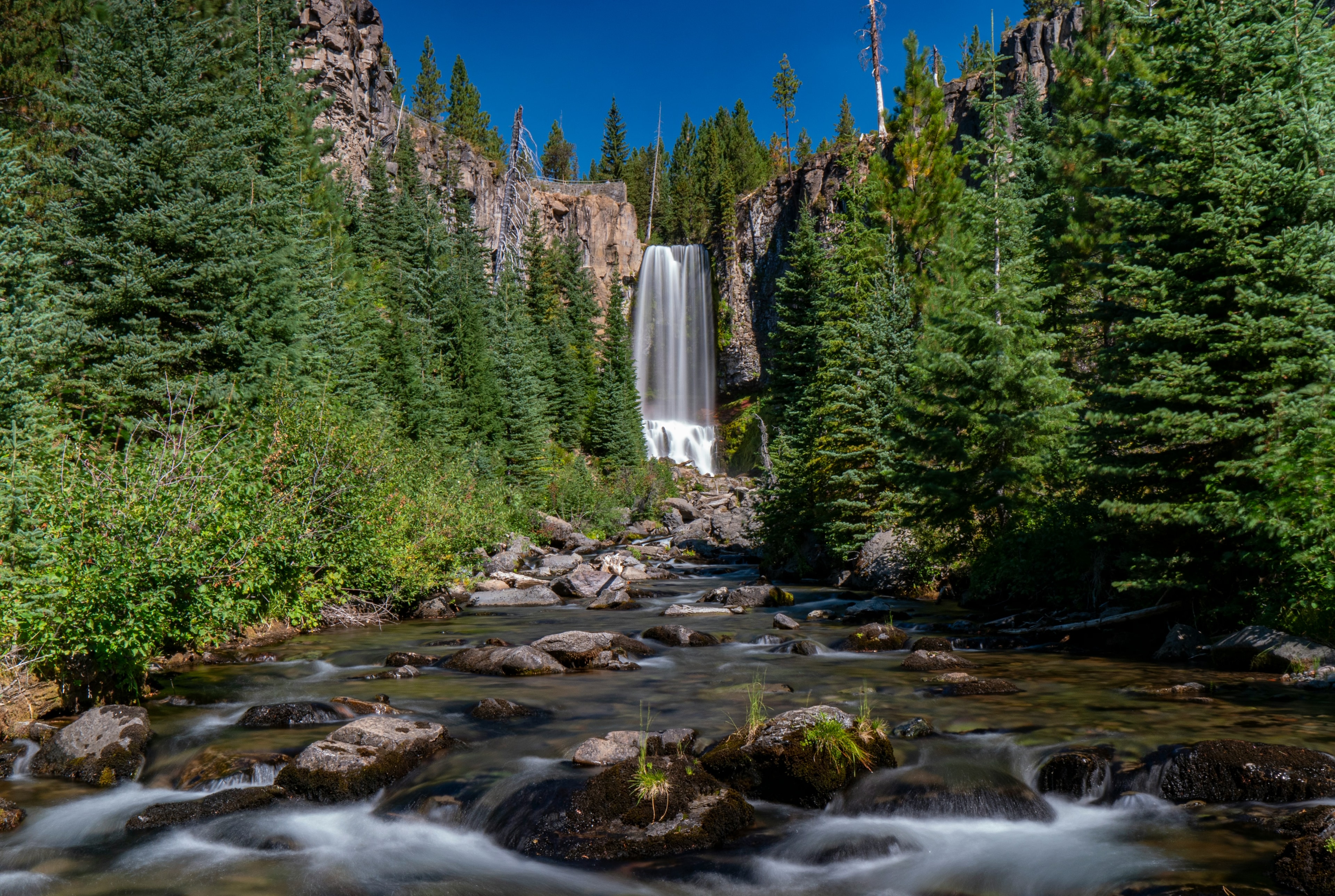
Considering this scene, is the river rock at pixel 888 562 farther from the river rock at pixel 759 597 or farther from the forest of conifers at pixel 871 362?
the river rock at pixel 759 597

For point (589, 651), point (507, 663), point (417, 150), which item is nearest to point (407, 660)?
point (507, 663)

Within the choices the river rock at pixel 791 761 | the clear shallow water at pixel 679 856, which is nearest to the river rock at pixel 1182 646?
the clear shallow water at pixel 679 856

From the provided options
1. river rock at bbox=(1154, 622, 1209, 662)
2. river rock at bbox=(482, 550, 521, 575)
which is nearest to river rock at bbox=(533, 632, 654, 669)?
river rock at bbox=(1154, 622, 1209, 662)

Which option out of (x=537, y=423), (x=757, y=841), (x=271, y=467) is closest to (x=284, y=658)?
(x=271, y=467)

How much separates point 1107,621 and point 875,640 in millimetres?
3892

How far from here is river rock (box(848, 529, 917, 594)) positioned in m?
20.9

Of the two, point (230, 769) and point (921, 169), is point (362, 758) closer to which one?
point (230, 769)

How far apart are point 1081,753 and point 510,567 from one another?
2059cm

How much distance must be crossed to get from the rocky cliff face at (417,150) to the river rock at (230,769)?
5421cm

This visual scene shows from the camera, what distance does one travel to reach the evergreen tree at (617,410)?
49.8m

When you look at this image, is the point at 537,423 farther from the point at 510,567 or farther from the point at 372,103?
the point at 372,103

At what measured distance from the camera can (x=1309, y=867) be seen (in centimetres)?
494

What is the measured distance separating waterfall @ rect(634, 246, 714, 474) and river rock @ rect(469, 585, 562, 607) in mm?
40544

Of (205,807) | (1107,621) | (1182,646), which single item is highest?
(1107,621)
